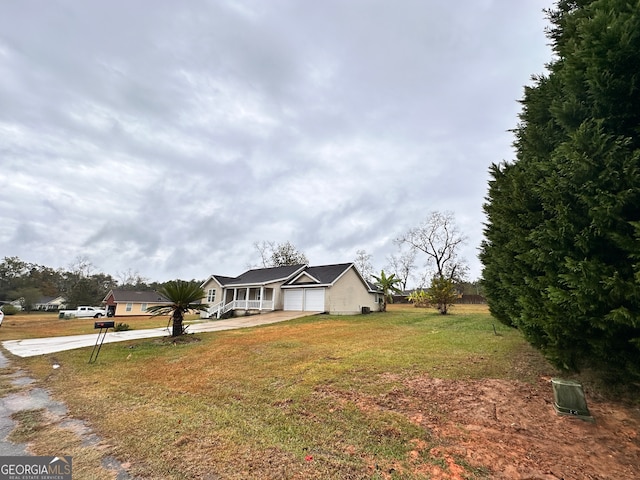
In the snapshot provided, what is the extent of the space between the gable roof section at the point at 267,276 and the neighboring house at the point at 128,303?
58.2ft

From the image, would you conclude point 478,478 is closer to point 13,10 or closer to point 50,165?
point 13,10

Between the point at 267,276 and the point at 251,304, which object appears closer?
the point at 251,304

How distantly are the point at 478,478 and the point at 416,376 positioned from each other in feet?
10.9

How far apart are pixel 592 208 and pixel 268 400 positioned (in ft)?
18.6

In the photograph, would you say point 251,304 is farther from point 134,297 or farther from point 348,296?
point 134,297

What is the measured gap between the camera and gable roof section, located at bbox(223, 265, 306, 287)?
1057 inches

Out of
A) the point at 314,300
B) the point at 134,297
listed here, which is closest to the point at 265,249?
the point at 134,297

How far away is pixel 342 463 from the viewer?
307 centimetres

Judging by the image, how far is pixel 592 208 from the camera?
3.20m

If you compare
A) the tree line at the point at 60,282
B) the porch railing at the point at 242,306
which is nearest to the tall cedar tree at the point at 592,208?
the porch railing at the point at 242,306

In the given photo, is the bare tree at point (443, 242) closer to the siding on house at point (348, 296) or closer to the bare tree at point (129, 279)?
the siding on house at point (348, 296)

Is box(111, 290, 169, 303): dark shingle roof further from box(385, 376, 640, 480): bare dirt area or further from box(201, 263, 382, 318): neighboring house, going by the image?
box(385, 376, 640, 480): bare dirt area

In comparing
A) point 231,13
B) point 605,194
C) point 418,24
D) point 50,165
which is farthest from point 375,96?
point 50,165

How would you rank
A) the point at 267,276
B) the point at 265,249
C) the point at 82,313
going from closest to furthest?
the point at 267,276
the point at 82,313
the point at 265,249
